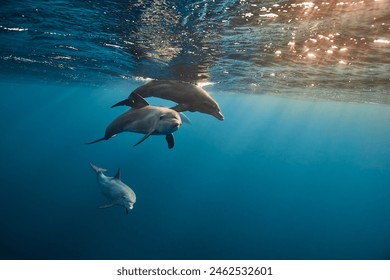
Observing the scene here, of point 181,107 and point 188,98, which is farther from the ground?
point 188,98

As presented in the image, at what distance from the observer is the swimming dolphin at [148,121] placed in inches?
226

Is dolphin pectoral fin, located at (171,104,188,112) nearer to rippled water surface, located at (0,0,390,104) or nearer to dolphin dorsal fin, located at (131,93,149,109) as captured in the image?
dolphin dorsal fin, located at (131,93,149,109)

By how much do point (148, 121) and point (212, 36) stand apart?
16.5 feet

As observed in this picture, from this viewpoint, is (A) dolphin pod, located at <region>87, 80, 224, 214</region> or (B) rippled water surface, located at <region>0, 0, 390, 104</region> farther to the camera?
(B) rippled water surface, located at <region>0, 0, 390, 104</region>

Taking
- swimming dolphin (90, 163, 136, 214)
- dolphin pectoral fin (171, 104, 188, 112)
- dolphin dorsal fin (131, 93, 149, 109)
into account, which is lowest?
swimming dolphin (90, 163, 136, 214)

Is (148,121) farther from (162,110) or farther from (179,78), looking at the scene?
(179,78)

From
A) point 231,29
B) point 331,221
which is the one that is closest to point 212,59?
point 231,29

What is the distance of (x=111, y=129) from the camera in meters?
6.91

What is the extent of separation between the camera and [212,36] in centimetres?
952

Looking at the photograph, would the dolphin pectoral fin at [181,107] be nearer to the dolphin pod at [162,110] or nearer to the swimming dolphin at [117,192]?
the dolphin pod at [162,110]

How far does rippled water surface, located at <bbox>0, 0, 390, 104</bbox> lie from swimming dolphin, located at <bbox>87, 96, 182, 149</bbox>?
2.77 metres

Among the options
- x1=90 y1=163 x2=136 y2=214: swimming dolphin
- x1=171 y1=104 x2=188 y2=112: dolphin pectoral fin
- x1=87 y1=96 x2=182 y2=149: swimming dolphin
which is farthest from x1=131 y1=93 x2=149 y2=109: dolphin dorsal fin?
x1=90 y1=163 x2=136 y2=214: swimming dolphin

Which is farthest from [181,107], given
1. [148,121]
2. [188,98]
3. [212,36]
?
[212,36]

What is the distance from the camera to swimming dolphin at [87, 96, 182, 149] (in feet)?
18.8
